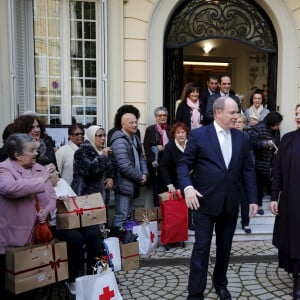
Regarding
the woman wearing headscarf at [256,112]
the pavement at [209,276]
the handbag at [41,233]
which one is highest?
the woman wearing headscarf at [256,112]

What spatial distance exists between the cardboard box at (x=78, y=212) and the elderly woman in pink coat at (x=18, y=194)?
22cm

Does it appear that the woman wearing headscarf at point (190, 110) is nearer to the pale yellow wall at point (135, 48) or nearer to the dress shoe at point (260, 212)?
the pale yellow wall at point (135, 48)

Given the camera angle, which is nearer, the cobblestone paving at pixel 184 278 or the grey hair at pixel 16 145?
the grey hair at pixel 16 145

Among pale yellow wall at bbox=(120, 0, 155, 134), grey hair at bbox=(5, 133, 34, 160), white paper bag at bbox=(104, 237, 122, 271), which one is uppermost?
pale yellow wall at bbox=(120, 0, 155, 134)

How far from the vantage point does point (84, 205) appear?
346 cm

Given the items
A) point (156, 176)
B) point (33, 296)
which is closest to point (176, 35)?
point (156, 176)

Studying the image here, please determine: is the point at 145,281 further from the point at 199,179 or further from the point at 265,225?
the point at 265,225

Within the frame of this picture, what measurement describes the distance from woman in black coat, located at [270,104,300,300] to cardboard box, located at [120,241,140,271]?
1.50m

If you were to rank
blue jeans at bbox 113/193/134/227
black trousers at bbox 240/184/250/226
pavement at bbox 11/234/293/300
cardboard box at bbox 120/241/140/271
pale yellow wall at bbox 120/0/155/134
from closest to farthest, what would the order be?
pavement at bbox 11/234/293/300 < cardboard box at bbox 120/241/140/271 < blue jeans at bbox 113/193/134/227 < black trousers at bbox 240/184/250/226 < pale yellow wall at bbox 120/0/155/134

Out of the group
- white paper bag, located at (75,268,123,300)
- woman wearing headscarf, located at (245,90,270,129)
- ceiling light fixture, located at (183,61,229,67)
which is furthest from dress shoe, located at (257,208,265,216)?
ceiling light fixture, located at (183,61,229,67)

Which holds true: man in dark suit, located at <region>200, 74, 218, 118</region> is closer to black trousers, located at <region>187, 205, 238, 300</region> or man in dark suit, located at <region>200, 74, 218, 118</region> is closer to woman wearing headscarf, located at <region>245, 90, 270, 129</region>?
woman wearing headscarf, located at <region>245, 90, 270, 129</region>

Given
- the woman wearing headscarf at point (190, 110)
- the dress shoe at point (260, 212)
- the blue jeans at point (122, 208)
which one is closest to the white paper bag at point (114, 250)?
the blue jeans at point (122, 208)

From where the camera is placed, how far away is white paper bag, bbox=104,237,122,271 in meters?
4.04

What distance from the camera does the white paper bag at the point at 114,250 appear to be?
404 centimetres
